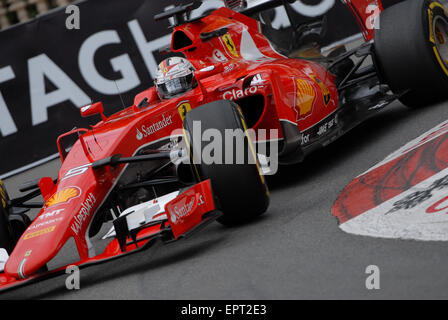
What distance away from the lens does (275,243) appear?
4742 millimetres

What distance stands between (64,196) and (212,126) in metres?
1.14

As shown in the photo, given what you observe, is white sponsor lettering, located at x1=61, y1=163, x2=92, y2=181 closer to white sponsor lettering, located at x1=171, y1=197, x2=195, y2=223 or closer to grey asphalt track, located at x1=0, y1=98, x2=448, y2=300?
grey asphalt track, located at x1=0, y1=98, x2=448, y2=300

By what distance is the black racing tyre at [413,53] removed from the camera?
23.1 feet

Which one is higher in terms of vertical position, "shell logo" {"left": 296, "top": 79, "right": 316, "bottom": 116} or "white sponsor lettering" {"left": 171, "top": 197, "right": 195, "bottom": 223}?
"shell logo" {"left": 296, "top": 79, "right": 316, "bottom": 116}

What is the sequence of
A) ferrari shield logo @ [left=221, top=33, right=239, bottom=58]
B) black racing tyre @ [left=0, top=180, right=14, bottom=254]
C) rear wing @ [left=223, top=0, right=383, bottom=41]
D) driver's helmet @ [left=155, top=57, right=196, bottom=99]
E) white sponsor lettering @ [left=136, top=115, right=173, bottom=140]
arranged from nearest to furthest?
black racing tyre @ [left=0, top=180, right=14, bottom=254] → white sponsor lettering @ [left=136, top=115, right=173, bottom=140] → driver's helmet @ [left=155, top=57, right=196, bottom=99] → ferrari shield logo @ [left=221, top=33, right=239, bottom=58] → rear wing @ [left=223, top=0, right=383, bottom=41]

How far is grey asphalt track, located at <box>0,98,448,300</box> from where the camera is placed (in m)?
3.68

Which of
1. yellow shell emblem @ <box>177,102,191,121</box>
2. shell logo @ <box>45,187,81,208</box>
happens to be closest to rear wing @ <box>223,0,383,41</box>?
yellow shell emblem @ <box>177,102,191,121</box>

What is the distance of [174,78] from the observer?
255 inches

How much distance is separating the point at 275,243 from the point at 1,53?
779cm

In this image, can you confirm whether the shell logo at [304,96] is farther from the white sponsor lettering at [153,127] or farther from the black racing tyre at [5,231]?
the black racing tyre at [5,231]

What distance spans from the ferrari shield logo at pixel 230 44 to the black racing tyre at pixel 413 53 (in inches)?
54.2

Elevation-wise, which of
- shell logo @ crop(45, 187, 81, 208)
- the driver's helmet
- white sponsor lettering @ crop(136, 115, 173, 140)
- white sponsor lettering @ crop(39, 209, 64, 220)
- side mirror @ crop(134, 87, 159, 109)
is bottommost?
white sponsor lettering @ crop(39, 209, 64, 220)

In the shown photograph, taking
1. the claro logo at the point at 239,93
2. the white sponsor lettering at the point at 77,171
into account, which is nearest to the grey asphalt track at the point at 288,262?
the white sponsor lettering at the point at 77,171
